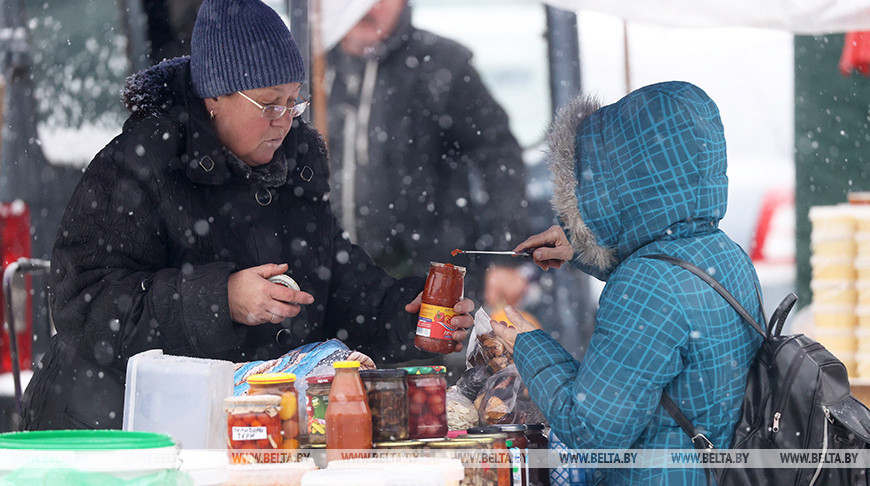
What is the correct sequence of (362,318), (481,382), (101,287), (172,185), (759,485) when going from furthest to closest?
(362,318) < (481,382) < (172,185) < (101,287) < (759,485)

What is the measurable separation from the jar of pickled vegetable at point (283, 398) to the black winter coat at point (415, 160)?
8.60 ft

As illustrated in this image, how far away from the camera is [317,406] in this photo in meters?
2.35

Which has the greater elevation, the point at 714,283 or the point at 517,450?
the point at 714,283

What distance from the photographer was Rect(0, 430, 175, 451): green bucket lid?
1.60 metres

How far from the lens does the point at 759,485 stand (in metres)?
2.27

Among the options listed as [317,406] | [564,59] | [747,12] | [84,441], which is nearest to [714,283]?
[317,406]

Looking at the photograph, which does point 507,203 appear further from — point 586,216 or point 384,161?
point 586,216

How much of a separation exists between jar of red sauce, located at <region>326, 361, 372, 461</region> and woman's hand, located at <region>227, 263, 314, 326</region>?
0.31 meters

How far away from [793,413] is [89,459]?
165cm

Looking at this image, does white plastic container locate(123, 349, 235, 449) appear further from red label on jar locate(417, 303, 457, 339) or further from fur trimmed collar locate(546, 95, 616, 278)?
fur trimmed collar locate(546, 95, 616, 278)

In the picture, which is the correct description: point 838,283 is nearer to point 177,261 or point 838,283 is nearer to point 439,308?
point 439,308

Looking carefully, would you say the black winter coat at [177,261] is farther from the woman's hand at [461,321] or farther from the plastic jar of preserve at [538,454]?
the plastic jar of preserve at [538,454]

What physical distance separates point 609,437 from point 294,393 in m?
0.82

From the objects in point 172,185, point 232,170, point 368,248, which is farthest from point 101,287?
point 368,248
